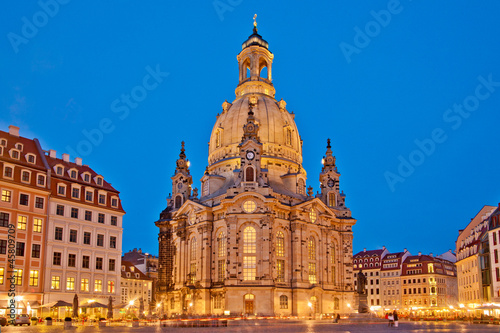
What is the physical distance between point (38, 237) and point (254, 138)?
3288 cm

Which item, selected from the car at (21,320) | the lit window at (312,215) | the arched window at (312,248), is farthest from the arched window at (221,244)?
the car at (21,320)

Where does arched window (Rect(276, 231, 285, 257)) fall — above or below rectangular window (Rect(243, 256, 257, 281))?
above

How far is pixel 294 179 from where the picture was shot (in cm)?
8862

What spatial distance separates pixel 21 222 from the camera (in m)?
63.4

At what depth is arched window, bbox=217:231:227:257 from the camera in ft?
262

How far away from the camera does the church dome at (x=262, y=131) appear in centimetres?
9100

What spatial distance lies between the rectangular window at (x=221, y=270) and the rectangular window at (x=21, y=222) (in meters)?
27.6

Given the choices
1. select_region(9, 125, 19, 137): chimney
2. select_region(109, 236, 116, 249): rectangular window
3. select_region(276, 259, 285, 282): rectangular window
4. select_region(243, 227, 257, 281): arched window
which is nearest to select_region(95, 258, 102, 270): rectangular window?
select_region(109, 236, 116, 249): rectangular window

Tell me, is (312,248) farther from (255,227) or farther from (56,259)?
(56,259)

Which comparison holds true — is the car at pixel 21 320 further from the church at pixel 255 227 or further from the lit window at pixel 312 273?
the lit window at pixel 312 273

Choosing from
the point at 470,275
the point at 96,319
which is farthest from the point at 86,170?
the point at 470,275

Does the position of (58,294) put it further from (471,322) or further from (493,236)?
(493,236)

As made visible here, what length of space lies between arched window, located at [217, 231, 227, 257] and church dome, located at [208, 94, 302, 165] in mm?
14451

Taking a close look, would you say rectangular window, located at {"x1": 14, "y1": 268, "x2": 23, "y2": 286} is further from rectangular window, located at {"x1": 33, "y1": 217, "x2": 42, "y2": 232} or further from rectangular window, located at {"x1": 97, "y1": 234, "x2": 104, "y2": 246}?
rectangular window, located at {"x1": 97, "y1": 234, "x2": 104, "y2": 246}
